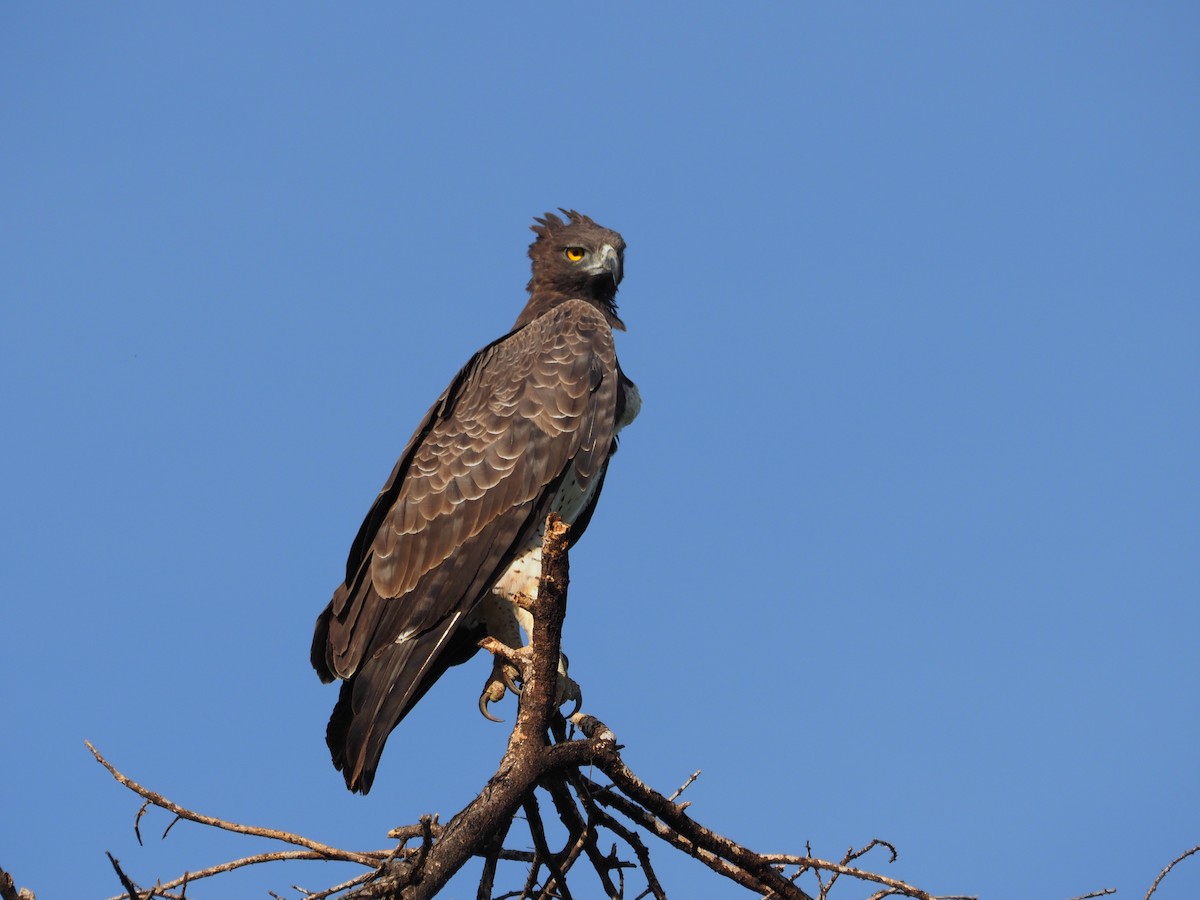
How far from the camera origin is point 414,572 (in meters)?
7.19

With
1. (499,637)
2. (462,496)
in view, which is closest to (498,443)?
(462,496)

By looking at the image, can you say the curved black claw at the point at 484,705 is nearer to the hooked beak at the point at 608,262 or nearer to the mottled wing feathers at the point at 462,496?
the mottled wing feathers at the point at 462,496

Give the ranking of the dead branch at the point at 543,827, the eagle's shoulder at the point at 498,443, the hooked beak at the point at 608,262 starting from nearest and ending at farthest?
1. the dead branch at the point at 543,827
2. the eagle's shoulder at the point at 498,443
3. the hooked beak at the point at 608,262

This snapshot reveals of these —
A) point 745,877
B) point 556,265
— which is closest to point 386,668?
point 745,877

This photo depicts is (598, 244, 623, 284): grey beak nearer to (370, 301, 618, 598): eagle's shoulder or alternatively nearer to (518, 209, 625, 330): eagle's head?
(518, 209, 625, 330): eagle's head

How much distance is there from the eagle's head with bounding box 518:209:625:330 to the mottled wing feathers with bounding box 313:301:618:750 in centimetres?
108

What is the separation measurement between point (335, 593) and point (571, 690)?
1580mm

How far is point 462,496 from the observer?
7.38 metres

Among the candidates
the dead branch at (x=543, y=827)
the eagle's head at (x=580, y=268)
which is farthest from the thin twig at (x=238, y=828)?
the eagle's head at (x=580, y=268)

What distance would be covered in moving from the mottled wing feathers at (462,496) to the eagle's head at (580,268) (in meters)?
1.08

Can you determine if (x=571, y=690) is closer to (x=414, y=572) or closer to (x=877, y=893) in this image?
(x=414, y=572)

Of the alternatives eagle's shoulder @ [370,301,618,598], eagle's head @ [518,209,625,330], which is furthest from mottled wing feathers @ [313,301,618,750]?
eagle's head @ [518,209,625,330]

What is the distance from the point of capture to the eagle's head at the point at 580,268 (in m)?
9.16

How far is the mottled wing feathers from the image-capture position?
22.7 feet
